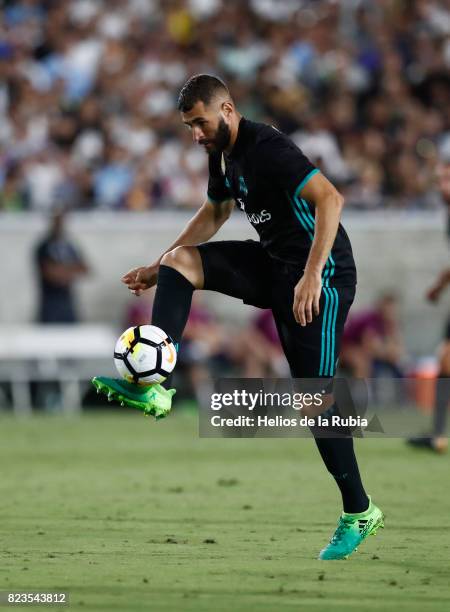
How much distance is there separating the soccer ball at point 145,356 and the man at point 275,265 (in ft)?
0.25

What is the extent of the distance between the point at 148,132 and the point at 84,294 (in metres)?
2.44

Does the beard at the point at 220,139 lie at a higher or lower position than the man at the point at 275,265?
higher

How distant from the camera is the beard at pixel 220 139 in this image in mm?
6523

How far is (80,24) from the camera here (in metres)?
19.7

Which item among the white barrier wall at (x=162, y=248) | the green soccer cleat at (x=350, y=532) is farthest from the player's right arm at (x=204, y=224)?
the white barrier wall at (x=162, y=248)

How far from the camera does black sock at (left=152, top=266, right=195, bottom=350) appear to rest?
661 cm

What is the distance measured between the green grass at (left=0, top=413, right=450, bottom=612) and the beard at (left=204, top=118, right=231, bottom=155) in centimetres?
199

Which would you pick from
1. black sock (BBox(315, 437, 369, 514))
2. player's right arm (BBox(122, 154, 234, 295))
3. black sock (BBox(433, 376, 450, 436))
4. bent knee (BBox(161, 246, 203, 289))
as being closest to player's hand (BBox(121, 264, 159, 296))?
player's right arm (BBox(122, 154, 234, 295))

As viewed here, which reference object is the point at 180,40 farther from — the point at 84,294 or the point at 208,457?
the point at 208,457

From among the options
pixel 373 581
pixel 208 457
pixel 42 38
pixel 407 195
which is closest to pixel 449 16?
pixel 407 195

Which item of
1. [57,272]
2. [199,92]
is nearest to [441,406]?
[199,92]

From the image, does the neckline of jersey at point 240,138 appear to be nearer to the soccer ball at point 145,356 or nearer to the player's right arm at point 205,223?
the player's right arm at point 205,223

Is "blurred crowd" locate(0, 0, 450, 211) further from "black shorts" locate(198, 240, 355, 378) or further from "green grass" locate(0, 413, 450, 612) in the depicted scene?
"black shorts" locate(198, 240, 355, 378)

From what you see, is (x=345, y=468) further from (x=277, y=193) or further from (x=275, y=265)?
(x=277, y=193)
